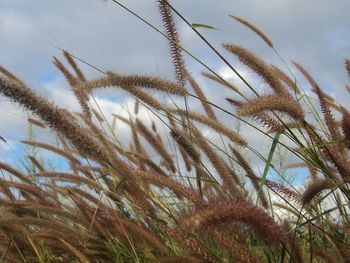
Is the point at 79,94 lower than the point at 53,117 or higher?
higher

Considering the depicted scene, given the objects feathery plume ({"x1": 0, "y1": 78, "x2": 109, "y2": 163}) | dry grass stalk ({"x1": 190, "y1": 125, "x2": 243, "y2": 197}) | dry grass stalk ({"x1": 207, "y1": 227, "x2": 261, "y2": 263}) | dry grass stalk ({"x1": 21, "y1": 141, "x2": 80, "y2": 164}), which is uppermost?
dry grass stalk ({"x1": 190, "y1": 125, "x2": 243, "y2": 197})

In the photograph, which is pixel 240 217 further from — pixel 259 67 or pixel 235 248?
pixel 259 67

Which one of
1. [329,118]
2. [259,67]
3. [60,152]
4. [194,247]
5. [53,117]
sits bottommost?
[194,247]

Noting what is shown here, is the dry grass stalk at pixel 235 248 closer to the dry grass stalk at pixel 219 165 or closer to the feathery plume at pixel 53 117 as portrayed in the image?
the feathery plume at pixel 53 117

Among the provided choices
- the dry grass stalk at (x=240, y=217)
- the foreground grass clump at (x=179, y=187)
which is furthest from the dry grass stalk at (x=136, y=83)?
the dry grass stalk at (x=240, y=217)

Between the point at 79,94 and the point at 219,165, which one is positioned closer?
the point at 219,165

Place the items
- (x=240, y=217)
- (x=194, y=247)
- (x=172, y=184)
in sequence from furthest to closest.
A: (x=172, y=184)
(x=194, y=247)
(x=240, y=217)

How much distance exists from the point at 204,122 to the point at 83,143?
3.74 ft


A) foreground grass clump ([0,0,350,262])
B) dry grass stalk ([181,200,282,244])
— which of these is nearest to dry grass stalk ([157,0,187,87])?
foreground grass clump ([0,0,350,262])

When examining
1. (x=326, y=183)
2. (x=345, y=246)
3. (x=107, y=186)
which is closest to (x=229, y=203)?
(x=326, y=183)

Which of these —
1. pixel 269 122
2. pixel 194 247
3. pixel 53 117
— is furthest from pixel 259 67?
pixel 53 117

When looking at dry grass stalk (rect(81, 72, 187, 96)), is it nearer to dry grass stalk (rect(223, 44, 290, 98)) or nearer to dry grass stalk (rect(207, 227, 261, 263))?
dry grass stalk (rect(223, 44, 290, 98))

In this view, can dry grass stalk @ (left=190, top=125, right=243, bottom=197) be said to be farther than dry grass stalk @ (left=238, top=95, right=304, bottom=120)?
Yes

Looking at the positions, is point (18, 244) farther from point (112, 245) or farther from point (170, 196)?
Answer: point (170, 196)
